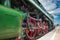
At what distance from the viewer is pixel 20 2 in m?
1.70

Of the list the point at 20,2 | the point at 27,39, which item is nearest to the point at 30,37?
the point at 27,39

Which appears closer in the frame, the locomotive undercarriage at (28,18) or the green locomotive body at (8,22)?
the green locomotive body at (8,22)

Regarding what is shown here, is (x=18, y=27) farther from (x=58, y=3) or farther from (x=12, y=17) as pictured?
(x=58, y=3)

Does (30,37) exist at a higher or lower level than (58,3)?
lower

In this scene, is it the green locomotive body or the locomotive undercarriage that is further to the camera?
the locomotive undercarriage

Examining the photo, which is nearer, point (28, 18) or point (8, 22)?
point (8, 22)

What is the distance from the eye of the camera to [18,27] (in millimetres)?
1027

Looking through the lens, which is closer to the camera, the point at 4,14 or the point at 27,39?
the point at 4,14

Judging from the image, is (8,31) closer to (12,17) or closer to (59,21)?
(12,17)

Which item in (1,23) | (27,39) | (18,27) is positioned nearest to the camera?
(1,23)

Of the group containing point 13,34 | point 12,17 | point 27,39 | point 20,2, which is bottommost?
point 27,39

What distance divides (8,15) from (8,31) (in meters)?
0.11

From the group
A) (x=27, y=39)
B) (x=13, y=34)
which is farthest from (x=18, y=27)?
(x=27, y=39)

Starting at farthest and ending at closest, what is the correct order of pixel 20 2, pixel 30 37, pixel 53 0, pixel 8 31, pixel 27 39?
pixel 53 0
pixel 30 37
pixel 27 39
pixel 20 2
pixel 8 31
